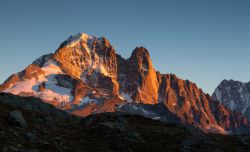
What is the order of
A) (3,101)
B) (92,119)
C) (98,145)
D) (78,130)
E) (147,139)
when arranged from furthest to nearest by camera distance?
(3,101) → (92,119) → (78,130) → (147,139) → (98,145)

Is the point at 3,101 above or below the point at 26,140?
above

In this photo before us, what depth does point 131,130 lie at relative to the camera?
56.6m

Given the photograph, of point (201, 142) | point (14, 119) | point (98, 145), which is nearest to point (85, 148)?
point (98, 145)

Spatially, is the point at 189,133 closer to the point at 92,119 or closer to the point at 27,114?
the point at 92,119

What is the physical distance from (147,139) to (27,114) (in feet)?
68.1

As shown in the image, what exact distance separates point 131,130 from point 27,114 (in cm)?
1805

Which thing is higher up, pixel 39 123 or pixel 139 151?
pixel 39 123

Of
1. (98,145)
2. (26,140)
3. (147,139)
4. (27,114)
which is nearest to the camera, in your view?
(26,140)

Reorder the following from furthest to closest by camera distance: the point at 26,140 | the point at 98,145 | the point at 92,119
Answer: the point at 92,119 < the point at 98,145 < the point at 26,140

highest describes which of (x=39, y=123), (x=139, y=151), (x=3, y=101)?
(x=3, y=101)

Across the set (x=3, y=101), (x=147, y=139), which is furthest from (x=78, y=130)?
(x=3, y=101)

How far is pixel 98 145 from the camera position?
5162 cm

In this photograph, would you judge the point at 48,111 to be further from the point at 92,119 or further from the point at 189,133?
the point at 189,133

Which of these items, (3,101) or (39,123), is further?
(3,101)
